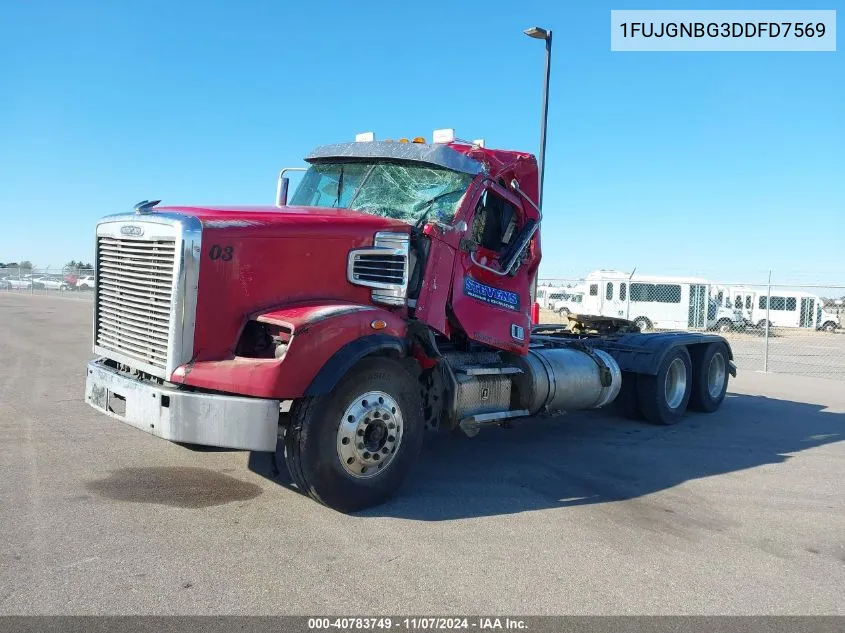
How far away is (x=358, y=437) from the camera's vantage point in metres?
5.10

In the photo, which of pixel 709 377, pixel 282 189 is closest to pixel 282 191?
pixel 282 189

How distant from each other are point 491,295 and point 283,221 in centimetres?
227

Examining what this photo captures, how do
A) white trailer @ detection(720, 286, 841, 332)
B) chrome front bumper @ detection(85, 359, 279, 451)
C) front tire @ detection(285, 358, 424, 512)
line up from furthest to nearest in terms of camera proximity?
white trailer @ detection(720, 286, 841, 332)
front tire @ detection(285, 358, 424, 512)
chrome front bumper @ detection(85, 359, 279, 451)

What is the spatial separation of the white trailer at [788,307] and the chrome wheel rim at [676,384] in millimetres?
28019

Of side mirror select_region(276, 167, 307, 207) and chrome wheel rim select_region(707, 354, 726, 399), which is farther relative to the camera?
chrome wheel rim select_region(707, 354, 726, 399)

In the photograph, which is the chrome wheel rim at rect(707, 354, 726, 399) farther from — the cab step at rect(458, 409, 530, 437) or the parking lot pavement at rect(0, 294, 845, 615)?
the cab step at rect(458, 409, 530, 437)

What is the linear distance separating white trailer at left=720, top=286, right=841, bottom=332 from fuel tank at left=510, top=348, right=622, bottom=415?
30.0 metres

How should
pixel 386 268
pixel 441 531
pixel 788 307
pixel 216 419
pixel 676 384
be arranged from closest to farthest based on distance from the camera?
pixel 216 419 < pixel 441 531 < pixel 386 268 < pixel 676 384 < pixel 788 307

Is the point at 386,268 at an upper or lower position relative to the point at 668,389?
upper

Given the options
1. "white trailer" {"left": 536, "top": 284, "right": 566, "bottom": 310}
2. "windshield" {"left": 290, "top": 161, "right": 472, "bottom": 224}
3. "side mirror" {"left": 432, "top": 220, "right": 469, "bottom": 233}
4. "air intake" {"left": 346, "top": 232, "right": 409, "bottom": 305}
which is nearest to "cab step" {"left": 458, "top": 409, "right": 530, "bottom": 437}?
"air intake" {"left": 346, "top": 232, "right": 409, "bottom": 305}

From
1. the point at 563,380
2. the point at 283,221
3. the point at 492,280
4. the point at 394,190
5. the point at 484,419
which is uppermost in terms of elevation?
the point at 394,190

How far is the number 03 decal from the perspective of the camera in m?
4.78

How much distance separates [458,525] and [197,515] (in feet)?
5.87

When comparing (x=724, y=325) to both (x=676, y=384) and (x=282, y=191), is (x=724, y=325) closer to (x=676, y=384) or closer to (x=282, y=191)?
(x=676, y=384)
